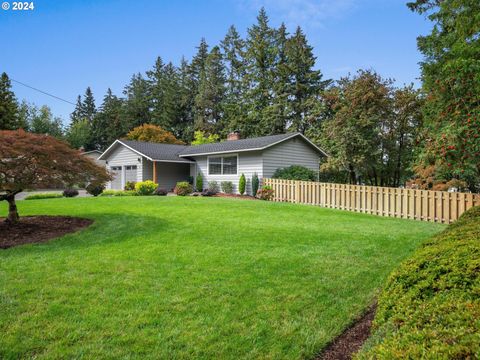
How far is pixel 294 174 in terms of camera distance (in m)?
17.9

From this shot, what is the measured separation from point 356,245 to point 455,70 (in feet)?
15.9

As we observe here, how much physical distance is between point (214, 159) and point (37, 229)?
1458 centimetres

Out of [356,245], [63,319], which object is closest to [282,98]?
[356,245]

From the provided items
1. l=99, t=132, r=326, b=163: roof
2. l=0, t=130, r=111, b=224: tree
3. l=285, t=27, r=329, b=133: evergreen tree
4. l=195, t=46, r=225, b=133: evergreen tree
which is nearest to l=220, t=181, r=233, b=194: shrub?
l=99, t=132, r=326, b=163: roof

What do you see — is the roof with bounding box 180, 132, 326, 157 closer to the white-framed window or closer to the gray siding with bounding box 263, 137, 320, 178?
the gray siding with bounding box 263, 137, 320, 178

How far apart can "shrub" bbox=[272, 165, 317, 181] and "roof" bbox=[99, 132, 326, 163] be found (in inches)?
67.8

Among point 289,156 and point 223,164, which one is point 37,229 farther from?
point 289,156

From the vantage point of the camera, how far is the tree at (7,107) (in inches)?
1362

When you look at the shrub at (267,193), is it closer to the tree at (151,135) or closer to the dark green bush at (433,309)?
the dark green bush at (433,309)

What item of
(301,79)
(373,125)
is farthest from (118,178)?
(301,79)

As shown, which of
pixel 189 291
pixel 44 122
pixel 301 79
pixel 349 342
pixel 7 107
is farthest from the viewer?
pixel 44 122

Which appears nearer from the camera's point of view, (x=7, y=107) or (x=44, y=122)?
(x=7, y=107)

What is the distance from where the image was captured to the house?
1838cm

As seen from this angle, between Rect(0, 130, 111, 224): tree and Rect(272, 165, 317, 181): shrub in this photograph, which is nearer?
Rect(0, 130, 111, 224): tree
